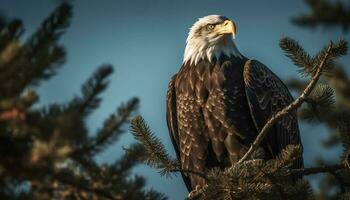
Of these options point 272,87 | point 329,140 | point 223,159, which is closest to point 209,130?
point 223,159

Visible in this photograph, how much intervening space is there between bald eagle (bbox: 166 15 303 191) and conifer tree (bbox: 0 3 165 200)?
410 centimetres

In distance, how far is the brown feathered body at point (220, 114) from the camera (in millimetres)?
6277

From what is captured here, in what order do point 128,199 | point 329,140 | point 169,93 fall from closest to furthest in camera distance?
point 128,199 → point 329,140 → point 169,93

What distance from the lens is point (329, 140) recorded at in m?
4.84

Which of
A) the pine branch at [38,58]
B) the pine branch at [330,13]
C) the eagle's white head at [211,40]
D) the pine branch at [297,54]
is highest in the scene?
the eagle's white head at [211,40]

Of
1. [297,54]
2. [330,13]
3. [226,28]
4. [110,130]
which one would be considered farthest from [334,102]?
[226,28]

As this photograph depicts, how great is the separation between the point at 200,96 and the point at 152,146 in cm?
206

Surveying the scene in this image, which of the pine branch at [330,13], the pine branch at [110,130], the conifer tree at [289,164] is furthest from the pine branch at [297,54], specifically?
the pine branch at [110,130]

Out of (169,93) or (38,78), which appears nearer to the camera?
(38,78)

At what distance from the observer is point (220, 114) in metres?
6.26

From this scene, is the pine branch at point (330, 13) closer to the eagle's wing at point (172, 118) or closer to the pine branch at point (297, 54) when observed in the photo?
the pine branch at point (297, 54)

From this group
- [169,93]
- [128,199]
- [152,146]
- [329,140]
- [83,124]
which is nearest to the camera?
[83,124]

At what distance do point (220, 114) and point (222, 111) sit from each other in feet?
0.14

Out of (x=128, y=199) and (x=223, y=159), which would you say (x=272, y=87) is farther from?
(x=128, y=199)
